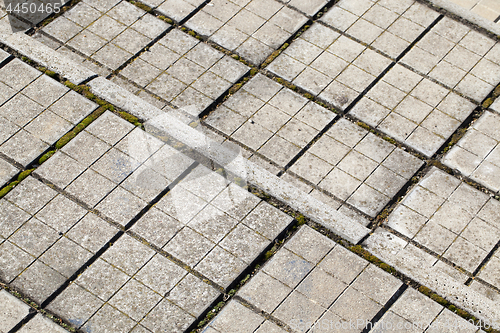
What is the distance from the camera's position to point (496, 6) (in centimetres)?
728

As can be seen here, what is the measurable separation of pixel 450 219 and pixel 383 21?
2.83 metres

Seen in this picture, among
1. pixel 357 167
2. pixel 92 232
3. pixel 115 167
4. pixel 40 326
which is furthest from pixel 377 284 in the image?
pixel 40 326

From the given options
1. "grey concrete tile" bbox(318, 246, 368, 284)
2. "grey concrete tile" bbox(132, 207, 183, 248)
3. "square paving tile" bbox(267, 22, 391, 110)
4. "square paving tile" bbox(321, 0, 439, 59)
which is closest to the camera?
"grey concrete tile" bbox(318, 246, 368, 284)

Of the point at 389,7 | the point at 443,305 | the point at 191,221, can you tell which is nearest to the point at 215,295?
the point at 191,221

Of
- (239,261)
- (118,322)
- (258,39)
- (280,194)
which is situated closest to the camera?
(118,322)

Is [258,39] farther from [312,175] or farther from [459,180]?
[459,180]

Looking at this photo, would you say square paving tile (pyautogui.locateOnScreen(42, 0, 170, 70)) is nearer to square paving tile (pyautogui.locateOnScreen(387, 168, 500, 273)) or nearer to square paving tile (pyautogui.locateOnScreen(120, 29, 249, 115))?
square paving tile (pyautogui.locateOnScreen(120, 29, 249, 115))

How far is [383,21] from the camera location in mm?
7055

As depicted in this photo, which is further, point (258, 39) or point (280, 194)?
point (258, 39)

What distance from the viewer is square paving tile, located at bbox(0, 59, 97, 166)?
18.9 ft

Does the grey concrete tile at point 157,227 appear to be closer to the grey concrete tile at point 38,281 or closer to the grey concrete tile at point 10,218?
the grey concrete tile at point 38,281

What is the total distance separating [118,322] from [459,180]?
141 inches

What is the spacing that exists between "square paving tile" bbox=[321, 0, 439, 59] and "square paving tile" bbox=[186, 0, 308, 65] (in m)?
0.44

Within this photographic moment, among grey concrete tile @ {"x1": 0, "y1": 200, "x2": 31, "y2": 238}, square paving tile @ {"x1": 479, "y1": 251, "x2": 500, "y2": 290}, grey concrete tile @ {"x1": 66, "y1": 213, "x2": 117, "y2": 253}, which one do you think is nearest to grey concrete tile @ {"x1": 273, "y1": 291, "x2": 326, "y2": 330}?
square paving tile @ {"x1": 479, "y1": 251, "x2": 500, "y2": 290}
